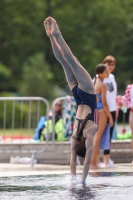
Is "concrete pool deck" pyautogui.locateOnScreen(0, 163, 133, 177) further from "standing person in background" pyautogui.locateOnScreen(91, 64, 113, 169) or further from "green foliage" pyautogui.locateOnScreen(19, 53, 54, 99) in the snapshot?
"green foliage" pyautogui.locateOnScreen(19, 53, 54, 99)

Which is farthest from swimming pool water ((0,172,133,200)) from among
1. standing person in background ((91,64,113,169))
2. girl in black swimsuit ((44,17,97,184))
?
standing person in background ((91,64,113,169))

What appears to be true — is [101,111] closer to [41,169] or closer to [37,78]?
[41,169]

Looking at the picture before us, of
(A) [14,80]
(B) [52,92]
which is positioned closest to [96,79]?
(B) [52,92]

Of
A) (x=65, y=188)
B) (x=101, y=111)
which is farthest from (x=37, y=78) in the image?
(x=65, y=188)

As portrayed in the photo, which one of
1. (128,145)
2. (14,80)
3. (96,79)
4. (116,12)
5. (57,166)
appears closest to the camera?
(96,79)

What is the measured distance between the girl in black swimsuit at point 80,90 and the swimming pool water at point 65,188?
0.36 m

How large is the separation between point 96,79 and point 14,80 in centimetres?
3499

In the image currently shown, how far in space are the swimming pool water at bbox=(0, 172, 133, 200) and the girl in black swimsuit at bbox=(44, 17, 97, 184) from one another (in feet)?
1.19

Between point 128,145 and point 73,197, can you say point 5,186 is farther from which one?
point 128,145

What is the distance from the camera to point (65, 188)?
7684 mm

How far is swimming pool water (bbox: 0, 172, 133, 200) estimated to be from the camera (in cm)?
698

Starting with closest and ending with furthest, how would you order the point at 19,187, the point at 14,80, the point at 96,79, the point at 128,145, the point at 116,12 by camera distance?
the point at 19,187, the point at 96,79, the point at 128,145, the point at 116,12, the point at 14,80

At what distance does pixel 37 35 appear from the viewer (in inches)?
1736

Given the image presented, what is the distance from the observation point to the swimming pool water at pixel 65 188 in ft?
22.9
